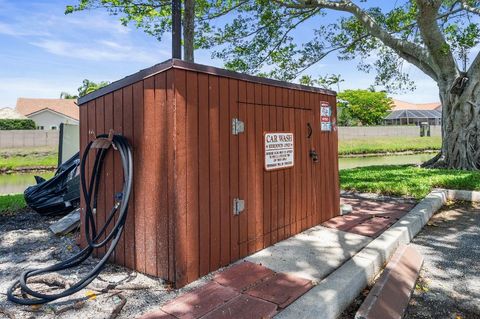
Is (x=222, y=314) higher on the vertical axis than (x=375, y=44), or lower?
lower

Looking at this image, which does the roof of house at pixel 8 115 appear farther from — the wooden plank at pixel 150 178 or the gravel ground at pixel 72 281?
the wooden plank at pixel 150 178

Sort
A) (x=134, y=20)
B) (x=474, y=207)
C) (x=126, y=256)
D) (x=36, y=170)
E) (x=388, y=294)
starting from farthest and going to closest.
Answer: (x=36, y=170) → (x=134, y=20) → (x=474, y=207) → (x=126, y=256) → (x=388, y=294)

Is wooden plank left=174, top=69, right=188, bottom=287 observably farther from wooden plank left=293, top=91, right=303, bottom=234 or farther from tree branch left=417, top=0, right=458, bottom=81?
tree branch left=417, top=0, right=458, bottom=81

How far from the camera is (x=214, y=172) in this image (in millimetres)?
2877

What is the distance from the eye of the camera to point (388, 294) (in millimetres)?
2541

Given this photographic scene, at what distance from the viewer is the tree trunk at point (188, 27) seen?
7121 mm

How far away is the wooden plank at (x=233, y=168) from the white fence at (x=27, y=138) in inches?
899

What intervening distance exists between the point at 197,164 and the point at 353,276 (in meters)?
1.49

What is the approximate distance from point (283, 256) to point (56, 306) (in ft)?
6.01

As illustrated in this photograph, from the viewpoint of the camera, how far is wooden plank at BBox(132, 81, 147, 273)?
9.30ft

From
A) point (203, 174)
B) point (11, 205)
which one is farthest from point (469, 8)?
point (11, 205)

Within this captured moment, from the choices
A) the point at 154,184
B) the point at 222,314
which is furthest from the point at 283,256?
the point at 154,184

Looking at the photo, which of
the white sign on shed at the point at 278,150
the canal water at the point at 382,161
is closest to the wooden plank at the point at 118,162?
the white sign on shed at the point at 278,150

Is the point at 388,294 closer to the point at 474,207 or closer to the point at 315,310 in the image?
the point at 315,310
